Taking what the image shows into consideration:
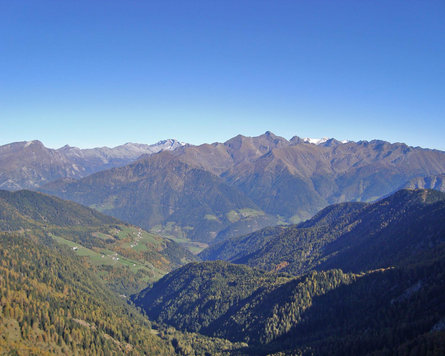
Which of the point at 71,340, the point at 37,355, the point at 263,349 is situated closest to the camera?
the point at 37,355

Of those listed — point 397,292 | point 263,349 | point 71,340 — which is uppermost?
point 397,292

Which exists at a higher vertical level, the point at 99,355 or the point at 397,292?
the point at 397,292

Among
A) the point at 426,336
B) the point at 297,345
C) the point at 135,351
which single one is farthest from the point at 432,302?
the point at 135,351

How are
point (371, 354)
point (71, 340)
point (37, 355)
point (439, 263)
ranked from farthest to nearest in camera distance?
point (439, 263) → point (71, 340) → point (37, 355) → point (371, 354)

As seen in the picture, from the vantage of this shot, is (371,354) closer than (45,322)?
Yes

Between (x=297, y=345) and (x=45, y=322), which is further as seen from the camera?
(x=297, y=345)

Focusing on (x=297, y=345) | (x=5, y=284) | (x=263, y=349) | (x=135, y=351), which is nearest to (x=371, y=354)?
(x=297, y=345)

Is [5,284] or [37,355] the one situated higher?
[5,284]

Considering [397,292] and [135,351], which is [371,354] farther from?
[135,351]

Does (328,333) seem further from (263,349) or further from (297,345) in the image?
(263,349)

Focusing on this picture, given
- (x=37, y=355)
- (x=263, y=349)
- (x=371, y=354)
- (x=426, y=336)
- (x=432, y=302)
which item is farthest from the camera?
(x=263, y=349)
